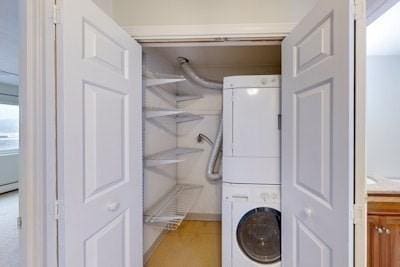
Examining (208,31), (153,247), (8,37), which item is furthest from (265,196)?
(8,37)

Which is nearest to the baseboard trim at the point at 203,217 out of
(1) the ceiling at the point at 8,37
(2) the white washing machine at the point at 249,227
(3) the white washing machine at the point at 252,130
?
(2) the white washing machine at the point at 249,227

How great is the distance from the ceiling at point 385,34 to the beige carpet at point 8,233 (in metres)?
3.45

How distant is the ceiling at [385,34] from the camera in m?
1.76

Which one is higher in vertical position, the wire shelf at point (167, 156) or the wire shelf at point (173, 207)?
the wire shelf at point (167, 156)

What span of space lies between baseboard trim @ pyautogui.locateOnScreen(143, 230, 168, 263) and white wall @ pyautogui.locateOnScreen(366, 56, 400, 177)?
2131mm

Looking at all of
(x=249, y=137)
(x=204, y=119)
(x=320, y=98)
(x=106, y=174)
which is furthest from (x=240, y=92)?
(x=204, y=119)

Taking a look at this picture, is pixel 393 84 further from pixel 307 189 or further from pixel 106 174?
pixel 106 174

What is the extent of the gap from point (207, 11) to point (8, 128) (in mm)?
5630

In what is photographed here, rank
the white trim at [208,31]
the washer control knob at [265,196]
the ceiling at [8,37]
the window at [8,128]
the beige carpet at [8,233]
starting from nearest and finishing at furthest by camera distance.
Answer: the white trim at [208,31] < the washer control knob at [265,196] < the ceiling at [8,37] < the beige carpet at [8,233] < the window at [8,128]

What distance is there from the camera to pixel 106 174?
1.30 meters

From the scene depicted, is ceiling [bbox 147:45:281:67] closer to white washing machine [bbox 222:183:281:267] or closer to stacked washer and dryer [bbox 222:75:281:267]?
stacked washer and dryer [bbox 222:75:281:267]

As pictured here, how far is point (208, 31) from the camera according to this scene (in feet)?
5.48

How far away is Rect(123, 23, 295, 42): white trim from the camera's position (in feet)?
5.38

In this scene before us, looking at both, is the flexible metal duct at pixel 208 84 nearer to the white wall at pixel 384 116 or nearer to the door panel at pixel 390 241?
the white wall at pixel 384 116
